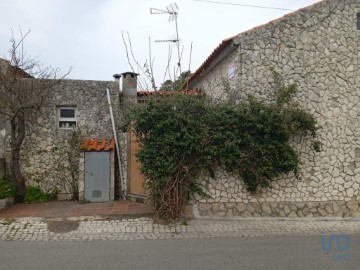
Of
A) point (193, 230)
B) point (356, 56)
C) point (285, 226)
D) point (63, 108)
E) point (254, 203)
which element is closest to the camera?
point (193, 230)

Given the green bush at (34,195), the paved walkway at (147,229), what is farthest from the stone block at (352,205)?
the green bush at (34,195)

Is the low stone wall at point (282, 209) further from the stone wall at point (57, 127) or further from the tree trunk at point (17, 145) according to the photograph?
the tree trunk at point (17, 145)

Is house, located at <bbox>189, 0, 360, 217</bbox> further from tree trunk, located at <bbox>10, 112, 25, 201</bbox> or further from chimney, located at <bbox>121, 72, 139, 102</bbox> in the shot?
tree trunk, located at <bbox>10, 112, 25, 201</bbox>

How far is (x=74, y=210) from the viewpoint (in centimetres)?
884

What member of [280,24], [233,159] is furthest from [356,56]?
[233,159]

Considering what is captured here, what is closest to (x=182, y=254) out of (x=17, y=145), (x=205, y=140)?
(x=205, y=140)

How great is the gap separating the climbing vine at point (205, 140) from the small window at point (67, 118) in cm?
312

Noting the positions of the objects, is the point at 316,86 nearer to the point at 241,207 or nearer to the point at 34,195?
the point at 241,207

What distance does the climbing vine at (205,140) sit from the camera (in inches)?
311

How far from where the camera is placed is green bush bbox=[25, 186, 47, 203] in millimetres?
9996

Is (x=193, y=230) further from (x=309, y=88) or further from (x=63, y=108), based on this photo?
(x=63, y=108)

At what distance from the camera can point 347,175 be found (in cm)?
894

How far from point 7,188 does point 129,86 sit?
4714 millimetres

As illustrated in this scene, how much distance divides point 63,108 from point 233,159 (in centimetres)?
574
